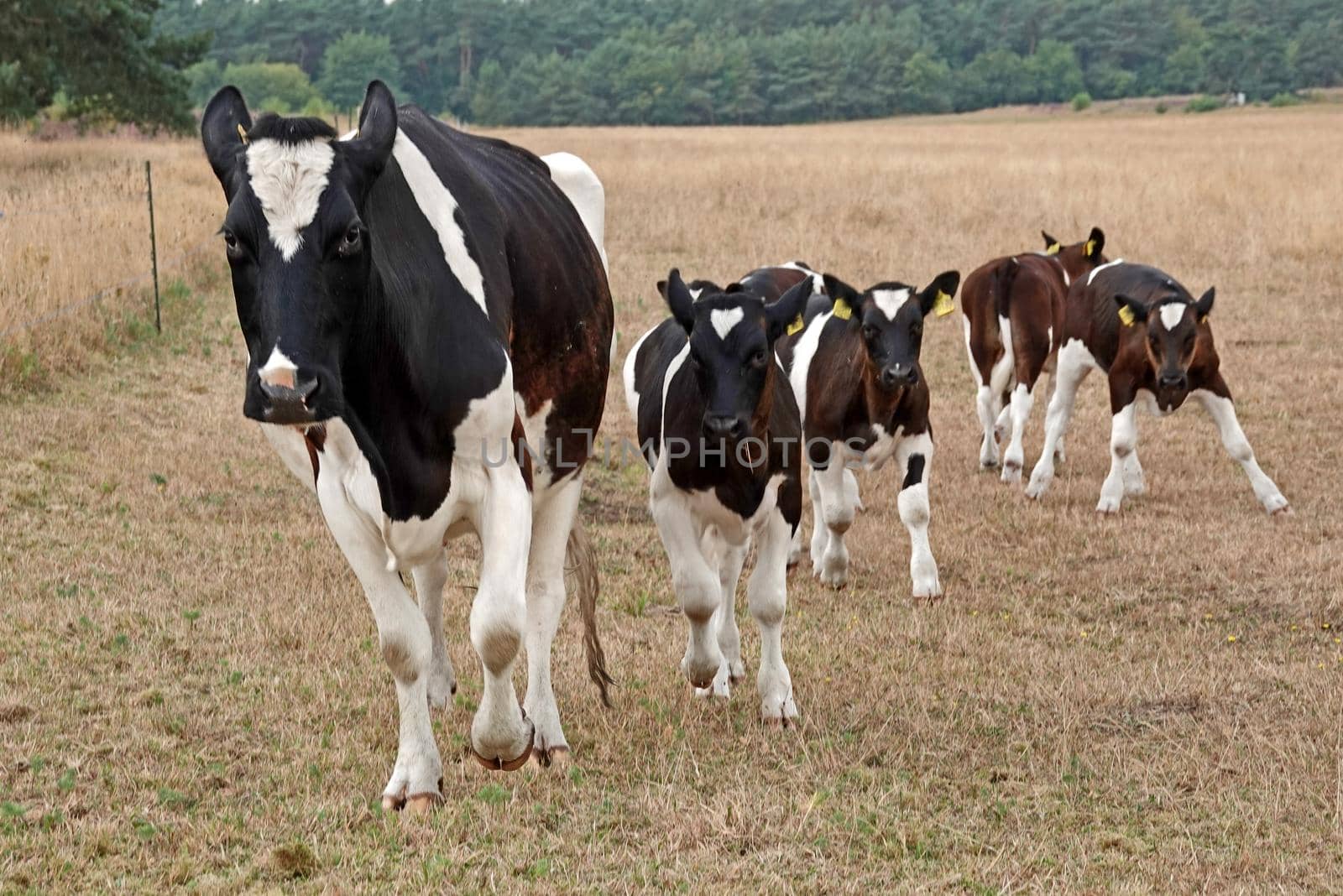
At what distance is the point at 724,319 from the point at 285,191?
270 centimetres

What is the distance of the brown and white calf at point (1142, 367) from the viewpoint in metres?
10.6

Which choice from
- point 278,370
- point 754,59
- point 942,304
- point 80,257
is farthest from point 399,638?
point 754,59

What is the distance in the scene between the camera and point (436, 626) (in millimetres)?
6672

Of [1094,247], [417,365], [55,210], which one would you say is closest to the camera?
[417,365]

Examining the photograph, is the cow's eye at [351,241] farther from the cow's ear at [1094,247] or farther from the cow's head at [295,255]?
the cow's ear at [1094,247]

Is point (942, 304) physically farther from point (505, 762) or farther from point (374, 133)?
point (374, 133)

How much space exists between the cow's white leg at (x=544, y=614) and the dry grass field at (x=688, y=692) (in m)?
0.16

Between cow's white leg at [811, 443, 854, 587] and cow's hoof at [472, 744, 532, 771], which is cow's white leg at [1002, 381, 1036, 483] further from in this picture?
cow's hoof at [472, 744, 532, 771]

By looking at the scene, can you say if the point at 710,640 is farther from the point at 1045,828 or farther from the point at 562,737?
the point at 1045,828

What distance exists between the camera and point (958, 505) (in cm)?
1094

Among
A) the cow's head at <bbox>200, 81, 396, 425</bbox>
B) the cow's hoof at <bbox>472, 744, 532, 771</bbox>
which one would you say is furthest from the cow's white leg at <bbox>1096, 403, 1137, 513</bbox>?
the cow's head at <bbox>200, 81, 396, 425</bbox>

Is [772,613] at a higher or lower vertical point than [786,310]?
lower

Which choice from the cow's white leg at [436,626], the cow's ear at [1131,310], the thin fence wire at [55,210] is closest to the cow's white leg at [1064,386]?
the cow's ear at [1131,310]

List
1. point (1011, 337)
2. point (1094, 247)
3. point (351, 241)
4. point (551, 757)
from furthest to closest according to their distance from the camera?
point (1094, 247), point (1011, 337), point (551, 757), point (351, 241)
